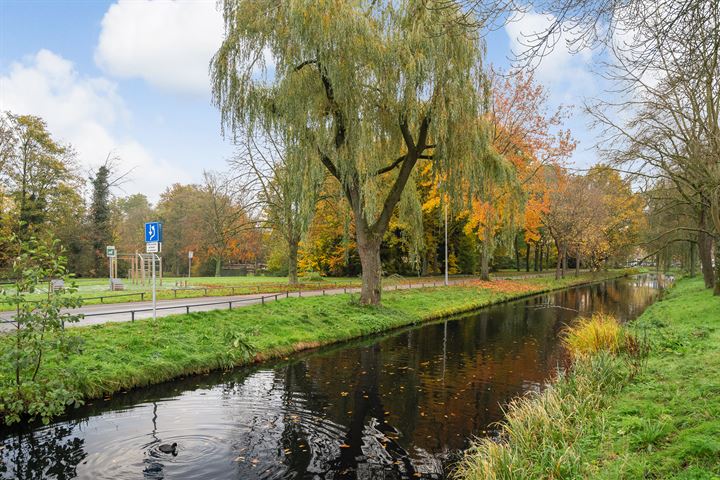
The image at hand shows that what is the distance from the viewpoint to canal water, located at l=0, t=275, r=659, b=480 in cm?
645

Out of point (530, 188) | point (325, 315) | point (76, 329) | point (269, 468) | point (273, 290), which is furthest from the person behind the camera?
point (530, 188)

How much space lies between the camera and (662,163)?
17547 mm

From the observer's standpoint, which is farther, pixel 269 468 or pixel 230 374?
pixel 230 374

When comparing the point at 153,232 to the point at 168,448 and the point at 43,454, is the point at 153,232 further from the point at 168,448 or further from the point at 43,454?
the point at 168,448

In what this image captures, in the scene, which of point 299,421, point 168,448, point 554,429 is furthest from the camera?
point 299,421

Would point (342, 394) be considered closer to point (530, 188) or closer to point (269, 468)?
point (269, 468)

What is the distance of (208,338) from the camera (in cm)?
1293

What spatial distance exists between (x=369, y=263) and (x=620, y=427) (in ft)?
43.6

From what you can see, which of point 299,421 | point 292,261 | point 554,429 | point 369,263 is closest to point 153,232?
point 299,421

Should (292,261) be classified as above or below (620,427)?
above

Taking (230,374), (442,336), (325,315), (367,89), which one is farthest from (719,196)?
(230,374)

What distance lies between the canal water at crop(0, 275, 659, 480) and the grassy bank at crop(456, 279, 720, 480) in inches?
45.4

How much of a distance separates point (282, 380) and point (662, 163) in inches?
617

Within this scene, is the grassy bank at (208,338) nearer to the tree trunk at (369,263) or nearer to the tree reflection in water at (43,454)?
the tree trunk at (369,263)
